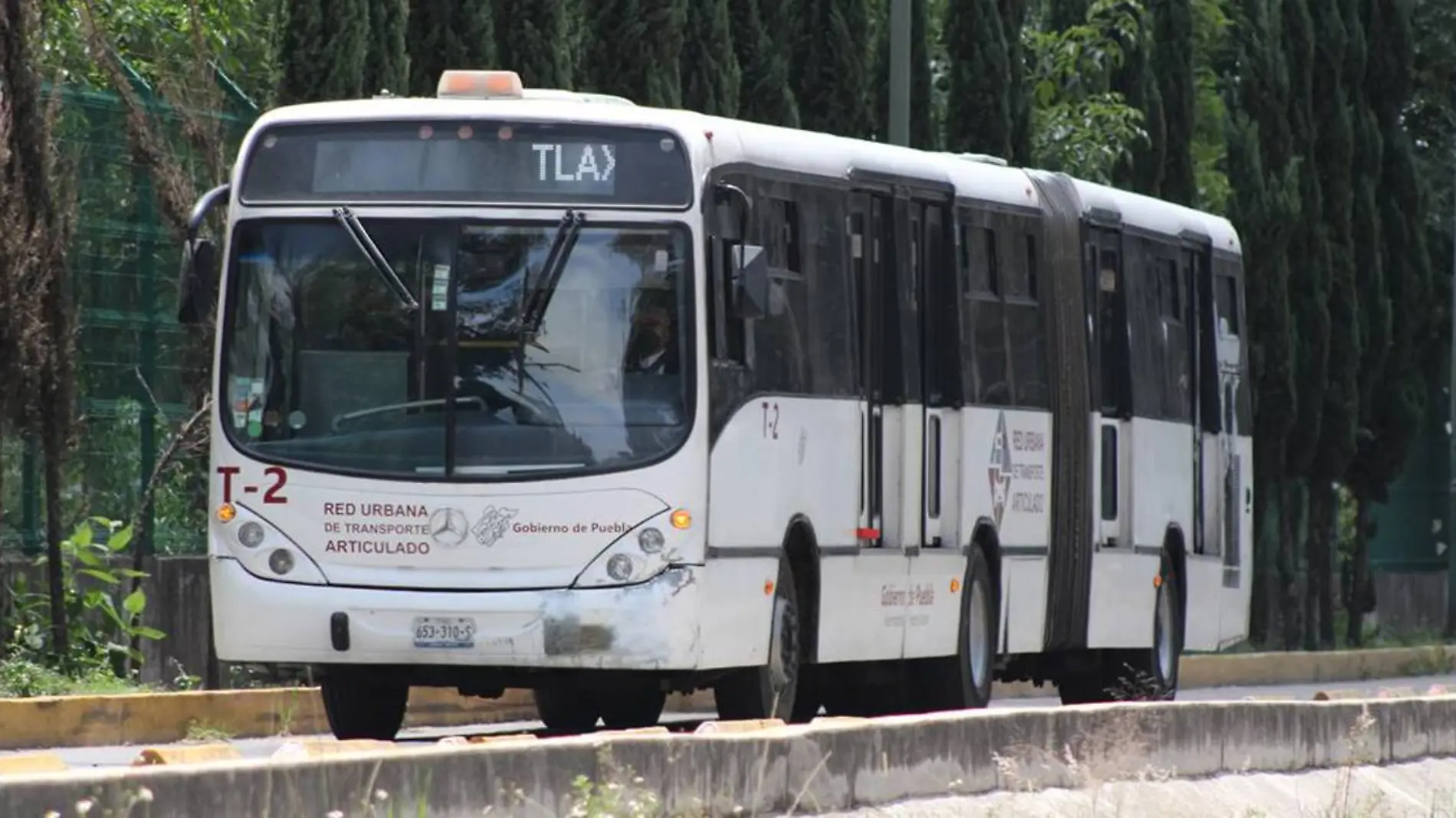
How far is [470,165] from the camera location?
1661 centimetres

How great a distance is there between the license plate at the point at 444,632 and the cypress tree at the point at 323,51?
→ 7597mm

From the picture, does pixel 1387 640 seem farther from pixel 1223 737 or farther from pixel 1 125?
pixel 1223 737

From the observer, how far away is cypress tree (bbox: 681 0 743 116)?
28094 millimetres

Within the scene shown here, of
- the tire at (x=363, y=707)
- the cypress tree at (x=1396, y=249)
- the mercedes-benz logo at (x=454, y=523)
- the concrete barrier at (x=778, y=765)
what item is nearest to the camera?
the concrete barrier at (x=778, y=765)

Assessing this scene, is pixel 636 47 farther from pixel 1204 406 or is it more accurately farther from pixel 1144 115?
pixel 1144 115

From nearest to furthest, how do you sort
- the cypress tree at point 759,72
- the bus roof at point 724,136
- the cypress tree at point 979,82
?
1. the bus roof at point 724,136
2. the cypress tree at point 759,72
3. the cypress tree at point 979,82

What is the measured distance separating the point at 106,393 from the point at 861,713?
16.7 ft

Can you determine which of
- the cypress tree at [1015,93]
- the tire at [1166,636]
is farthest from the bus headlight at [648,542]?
the cypress tree at [1015,93]

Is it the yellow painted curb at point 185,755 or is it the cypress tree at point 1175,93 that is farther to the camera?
the cypress tree at point 1175,93

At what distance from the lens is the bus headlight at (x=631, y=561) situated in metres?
16.0

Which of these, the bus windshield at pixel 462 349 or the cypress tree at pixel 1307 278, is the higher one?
the cypress tree at pixel 1307 278

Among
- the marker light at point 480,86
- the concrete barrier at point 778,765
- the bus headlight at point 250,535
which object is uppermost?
the marker light at point 480,86

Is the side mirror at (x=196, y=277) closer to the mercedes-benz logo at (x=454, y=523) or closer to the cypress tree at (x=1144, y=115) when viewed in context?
the mercedes-benz logo at (x=454, y=523)

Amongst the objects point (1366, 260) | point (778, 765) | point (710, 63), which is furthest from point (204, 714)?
point (1366, 260)
